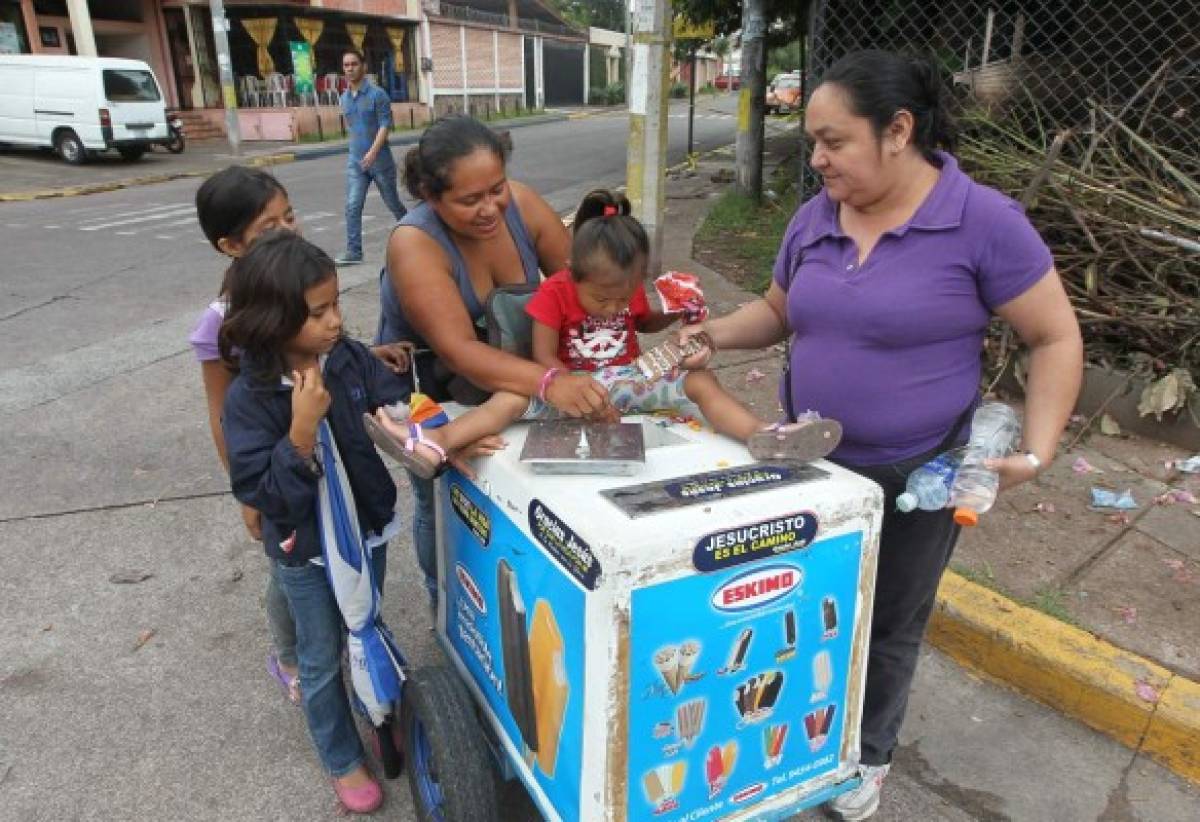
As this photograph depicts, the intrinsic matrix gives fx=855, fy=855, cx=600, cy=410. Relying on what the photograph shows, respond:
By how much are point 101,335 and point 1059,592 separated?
6.32 m

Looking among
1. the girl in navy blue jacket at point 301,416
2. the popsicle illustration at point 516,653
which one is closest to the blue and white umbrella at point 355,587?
the girl in navy blue jacket at point 301,416

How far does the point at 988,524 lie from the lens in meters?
3.42

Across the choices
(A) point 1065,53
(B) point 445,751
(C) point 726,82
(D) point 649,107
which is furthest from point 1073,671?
(C) point 726,82

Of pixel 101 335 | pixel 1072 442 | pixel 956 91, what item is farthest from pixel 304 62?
pixel 1072 442

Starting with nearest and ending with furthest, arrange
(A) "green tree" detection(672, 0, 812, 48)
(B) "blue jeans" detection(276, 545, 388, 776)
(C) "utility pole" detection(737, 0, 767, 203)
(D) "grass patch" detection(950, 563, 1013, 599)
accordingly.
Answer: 1. (B) "blue jeans" detection(276, 545, 388, 776)
2. (D) "grass patch" detection(950, 563, 1013, 599)
3. (A) "green tree" detection(672, 0, 812, 48)
4. (C) "utility pole" detection(737, 0, 767, 203)

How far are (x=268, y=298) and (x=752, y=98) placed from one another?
30.5ft

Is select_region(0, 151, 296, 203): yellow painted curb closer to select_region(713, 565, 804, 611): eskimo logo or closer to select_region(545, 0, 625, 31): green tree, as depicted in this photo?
select_region(713, 565, 804, 611): eskimo logo

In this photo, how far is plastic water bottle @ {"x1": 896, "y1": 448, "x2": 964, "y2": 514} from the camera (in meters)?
1.79

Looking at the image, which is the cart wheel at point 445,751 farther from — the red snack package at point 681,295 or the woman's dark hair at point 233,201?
the woman's dark hair at point 233,201

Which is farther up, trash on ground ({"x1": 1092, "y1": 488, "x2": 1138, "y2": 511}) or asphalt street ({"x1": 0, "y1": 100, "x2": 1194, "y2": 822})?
trash on ground ({"x1": 1092, "y1": 488, "x2": 1138, "y2": 511})

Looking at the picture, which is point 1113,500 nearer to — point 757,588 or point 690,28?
point 757,588

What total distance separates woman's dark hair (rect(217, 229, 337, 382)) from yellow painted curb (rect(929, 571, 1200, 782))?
89.3 inches

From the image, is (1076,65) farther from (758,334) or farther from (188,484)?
(188,484)

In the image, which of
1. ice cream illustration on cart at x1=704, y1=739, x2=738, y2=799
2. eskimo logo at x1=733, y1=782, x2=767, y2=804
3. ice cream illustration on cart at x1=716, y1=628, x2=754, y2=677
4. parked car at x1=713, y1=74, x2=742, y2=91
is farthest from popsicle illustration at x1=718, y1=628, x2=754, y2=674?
parked car at x1=713, y1=74, x2=742, y2=91
